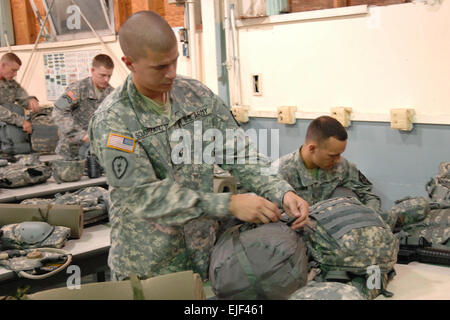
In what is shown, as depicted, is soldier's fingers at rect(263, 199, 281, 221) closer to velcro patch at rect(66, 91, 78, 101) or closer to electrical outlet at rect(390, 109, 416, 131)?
electrical outlet at rect(390, 109, 416, 131)

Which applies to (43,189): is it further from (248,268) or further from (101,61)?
(248,268)

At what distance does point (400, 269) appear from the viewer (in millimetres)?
1957

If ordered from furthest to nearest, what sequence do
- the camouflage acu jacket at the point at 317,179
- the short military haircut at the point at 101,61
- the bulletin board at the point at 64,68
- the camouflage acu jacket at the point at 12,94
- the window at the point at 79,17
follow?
1. the bulletin board at the point at 64,68
2. the window at the point at 79,17
3. the camouflage acu jacket at the point at 12,94
4. the short military haircut at the point at 101,61
5. the camouflage acu jacket at the point at 317,179

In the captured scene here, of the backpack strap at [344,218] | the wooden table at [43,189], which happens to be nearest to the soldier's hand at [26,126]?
the wooden table at [43,189]

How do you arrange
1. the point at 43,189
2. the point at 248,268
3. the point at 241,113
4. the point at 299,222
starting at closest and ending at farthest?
the point at 248,268, the point at 299,222, the point at 43,189, the point at 241,113

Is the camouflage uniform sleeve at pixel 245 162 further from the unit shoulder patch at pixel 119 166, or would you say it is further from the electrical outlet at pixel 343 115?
the electrical outlet at pixel 343 115

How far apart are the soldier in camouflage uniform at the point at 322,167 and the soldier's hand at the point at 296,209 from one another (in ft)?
3.34

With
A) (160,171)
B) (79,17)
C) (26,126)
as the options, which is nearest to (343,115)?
(160,171)

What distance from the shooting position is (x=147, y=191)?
1474mm

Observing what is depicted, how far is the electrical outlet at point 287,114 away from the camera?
352 centimetres

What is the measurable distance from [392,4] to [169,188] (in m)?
2.14

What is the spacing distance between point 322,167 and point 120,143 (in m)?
1.44

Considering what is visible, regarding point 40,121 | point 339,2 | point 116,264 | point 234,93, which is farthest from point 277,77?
point 40,121

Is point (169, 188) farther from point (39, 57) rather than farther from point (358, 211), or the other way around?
point (39, 57)
